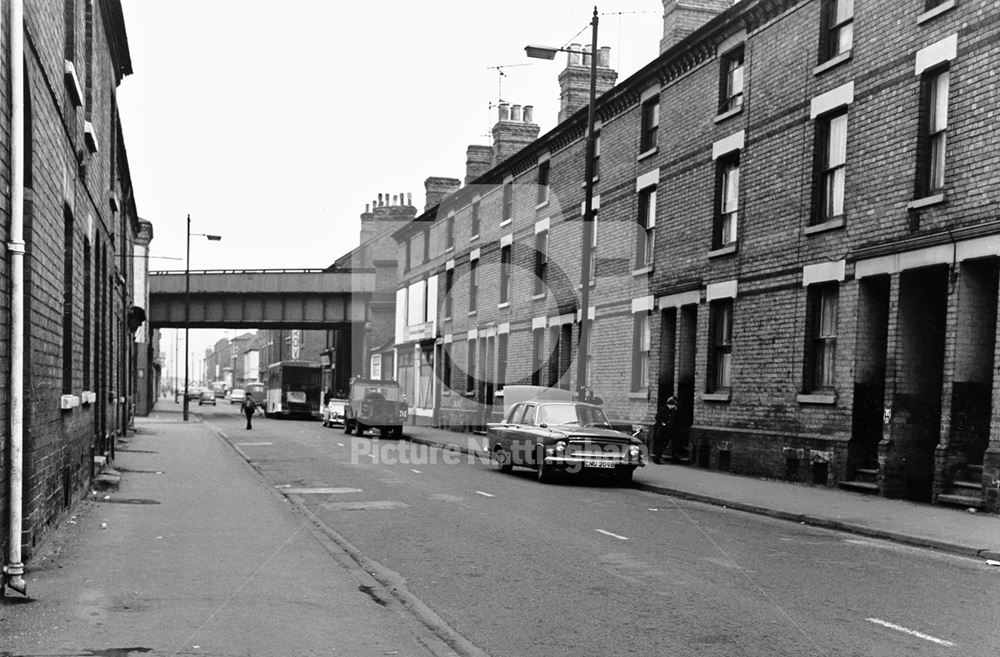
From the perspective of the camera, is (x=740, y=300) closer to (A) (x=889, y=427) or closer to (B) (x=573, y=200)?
(A) (x=889, y=427)

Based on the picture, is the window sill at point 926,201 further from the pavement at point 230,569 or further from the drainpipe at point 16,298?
the drainpipe at point 16,298

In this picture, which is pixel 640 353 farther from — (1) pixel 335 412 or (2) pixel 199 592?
(1) pixel 335 412

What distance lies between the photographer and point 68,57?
1216cm

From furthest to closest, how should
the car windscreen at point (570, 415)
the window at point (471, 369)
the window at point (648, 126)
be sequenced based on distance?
the window at point (471, 369) → the window at point (648, 126) → the car windscreen at point (570, 415)

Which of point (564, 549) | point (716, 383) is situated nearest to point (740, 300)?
point (716, 383)

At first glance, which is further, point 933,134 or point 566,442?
point 566,442

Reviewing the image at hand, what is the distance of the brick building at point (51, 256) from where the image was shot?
7.66m

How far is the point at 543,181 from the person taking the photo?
34406 millimetres

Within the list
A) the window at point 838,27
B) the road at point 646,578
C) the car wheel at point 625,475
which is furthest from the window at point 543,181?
the road at point 646,578

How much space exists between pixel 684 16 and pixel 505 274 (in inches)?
524

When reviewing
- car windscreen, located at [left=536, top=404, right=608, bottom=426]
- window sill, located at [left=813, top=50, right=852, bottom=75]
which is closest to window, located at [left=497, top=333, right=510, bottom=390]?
car windscreen, located at [left=536, top=404, right=608, bottom=426]

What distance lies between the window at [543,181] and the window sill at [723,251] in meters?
11.4

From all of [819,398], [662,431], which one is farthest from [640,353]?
[819,398]

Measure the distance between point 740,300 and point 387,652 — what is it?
16731 mm
